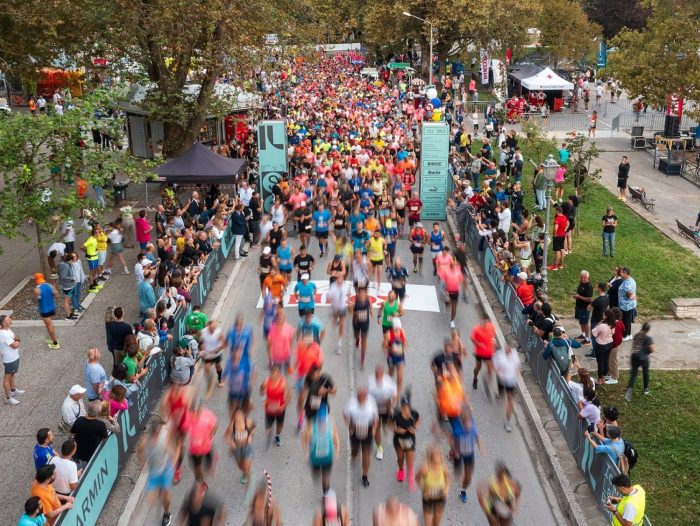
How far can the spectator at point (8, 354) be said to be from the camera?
12.4 m

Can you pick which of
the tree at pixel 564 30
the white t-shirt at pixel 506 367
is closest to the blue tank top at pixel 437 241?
the white t-shirt at pixel 506 367

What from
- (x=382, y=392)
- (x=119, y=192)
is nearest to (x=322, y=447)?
(x=382, y=392)

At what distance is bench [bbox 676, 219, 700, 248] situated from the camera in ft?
71.2

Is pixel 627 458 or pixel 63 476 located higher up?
pixel 63 476

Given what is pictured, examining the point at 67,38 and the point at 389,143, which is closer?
the point at 67,38

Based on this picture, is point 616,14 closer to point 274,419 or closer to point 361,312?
point 361,312

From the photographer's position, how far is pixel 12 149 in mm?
16125

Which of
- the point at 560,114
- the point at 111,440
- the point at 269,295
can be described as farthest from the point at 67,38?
the point at 560,114

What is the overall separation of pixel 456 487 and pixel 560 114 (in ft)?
126

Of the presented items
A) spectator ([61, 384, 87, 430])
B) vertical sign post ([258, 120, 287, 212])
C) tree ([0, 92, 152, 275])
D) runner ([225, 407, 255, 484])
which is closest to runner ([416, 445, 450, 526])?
runner ([225, 407, 255, 484])

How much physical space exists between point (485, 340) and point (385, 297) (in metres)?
5.21

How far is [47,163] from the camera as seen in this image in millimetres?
17062

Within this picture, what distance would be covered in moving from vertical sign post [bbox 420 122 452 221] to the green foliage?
913cm

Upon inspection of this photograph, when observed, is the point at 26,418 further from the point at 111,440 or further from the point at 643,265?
the point at 643,265
